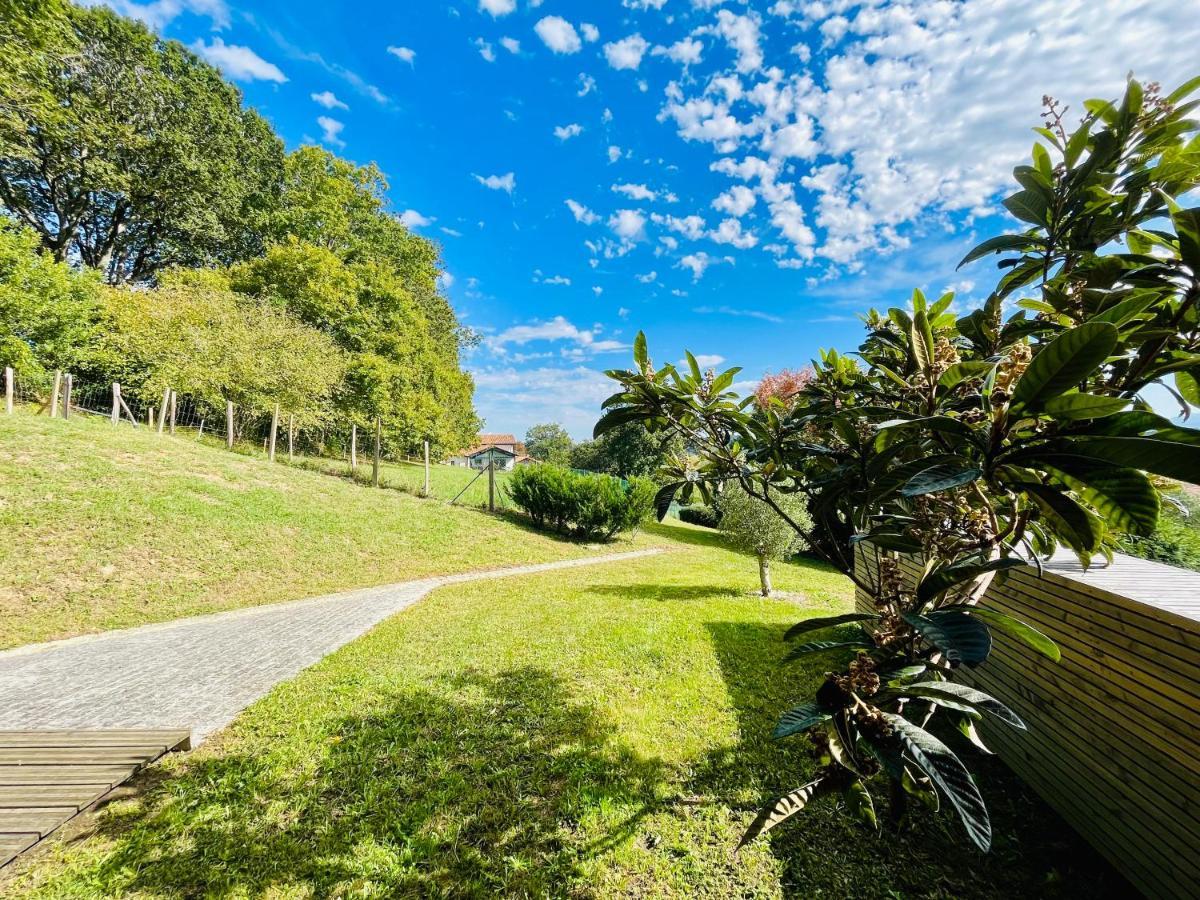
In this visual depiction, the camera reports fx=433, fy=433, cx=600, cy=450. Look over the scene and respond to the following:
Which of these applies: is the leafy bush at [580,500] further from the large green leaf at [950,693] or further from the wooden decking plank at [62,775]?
the large green leaf at [950,693]

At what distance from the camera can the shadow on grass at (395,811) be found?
7.97ft

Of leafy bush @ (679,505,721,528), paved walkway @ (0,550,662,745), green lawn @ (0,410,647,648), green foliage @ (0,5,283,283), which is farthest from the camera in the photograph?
leafy bush @ (679,505,721,528)

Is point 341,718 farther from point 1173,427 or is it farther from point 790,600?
point 790,600

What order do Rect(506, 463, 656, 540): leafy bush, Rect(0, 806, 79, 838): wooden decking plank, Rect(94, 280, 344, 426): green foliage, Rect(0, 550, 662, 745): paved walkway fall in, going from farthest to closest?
Rect(94, 280, 344, 426): green foliage
Rect(506, 463, 656, 540): leafy bush
Rect(0, 550, 662, 745): paved walkway
Rect(0, 806, 79, 838): wooden decking plank

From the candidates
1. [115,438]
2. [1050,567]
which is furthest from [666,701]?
[115,438]

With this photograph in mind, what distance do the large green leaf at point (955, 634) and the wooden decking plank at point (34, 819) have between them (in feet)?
13.6

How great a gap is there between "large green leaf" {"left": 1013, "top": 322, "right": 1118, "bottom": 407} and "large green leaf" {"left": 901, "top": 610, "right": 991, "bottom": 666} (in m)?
0.55

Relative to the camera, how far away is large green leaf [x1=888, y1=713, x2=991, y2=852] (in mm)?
922

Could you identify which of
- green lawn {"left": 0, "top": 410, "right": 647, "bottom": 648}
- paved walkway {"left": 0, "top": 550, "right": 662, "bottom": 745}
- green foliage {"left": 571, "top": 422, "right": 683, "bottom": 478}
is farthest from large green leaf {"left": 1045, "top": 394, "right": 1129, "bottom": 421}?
green foliage {"left": 571, "top": 422, "right": 683, "bottom": 478}

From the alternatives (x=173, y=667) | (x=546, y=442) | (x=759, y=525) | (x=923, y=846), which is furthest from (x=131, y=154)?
(x=546, y=442)

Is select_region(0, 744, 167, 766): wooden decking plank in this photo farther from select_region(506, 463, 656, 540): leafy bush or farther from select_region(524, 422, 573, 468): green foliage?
select_region(524, 422, 573, 468): green foliage

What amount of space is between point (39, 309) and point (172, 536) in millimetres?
14648

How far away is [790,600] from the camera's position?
8867 millimetres

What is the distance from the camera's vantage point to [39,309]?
14.8 m
